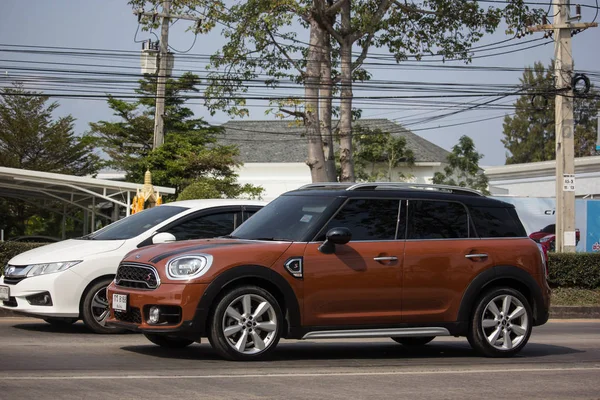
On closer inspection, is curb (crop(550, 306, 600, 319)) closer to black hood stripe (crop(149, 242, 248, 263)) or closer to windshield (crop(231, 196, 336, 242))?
windshield (crop(231, 196, 336, 242))

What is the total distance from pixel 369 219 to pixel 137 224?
3.89 m

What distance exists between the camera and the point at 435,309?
935 cm

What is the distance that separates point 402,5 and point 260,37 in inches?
170

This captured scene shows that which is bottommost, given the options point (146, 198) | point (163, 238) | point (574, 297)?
point (574, 297)

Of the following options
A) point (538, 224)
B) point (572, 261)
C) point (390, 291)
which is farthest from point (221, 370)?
point (538, 224)

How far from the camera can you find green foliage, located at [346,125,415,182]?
5391 centimetres

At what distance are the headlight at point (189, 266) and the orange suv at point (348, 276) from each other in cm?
Answer: 1

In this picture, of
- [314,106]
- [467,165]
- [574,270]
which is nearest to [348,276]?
Result: [574,270]

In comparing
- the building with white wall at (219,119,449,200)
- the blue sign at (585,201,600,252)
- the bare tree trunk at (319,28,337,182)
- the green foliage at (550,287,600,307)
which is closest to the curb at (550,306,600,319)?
the green foliage at (550,287,600,307)

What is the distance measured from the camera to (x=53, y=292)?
10977 millimetres

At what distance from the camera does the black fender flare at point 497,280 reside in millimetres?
9477

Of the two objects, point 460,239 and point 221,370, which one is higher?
point 460,239

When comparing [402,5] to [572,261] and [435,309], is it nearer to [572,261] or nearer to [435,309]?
[572,261]

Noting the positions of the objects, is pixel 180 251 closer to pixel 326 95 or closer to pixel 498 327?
pixel 498 327
